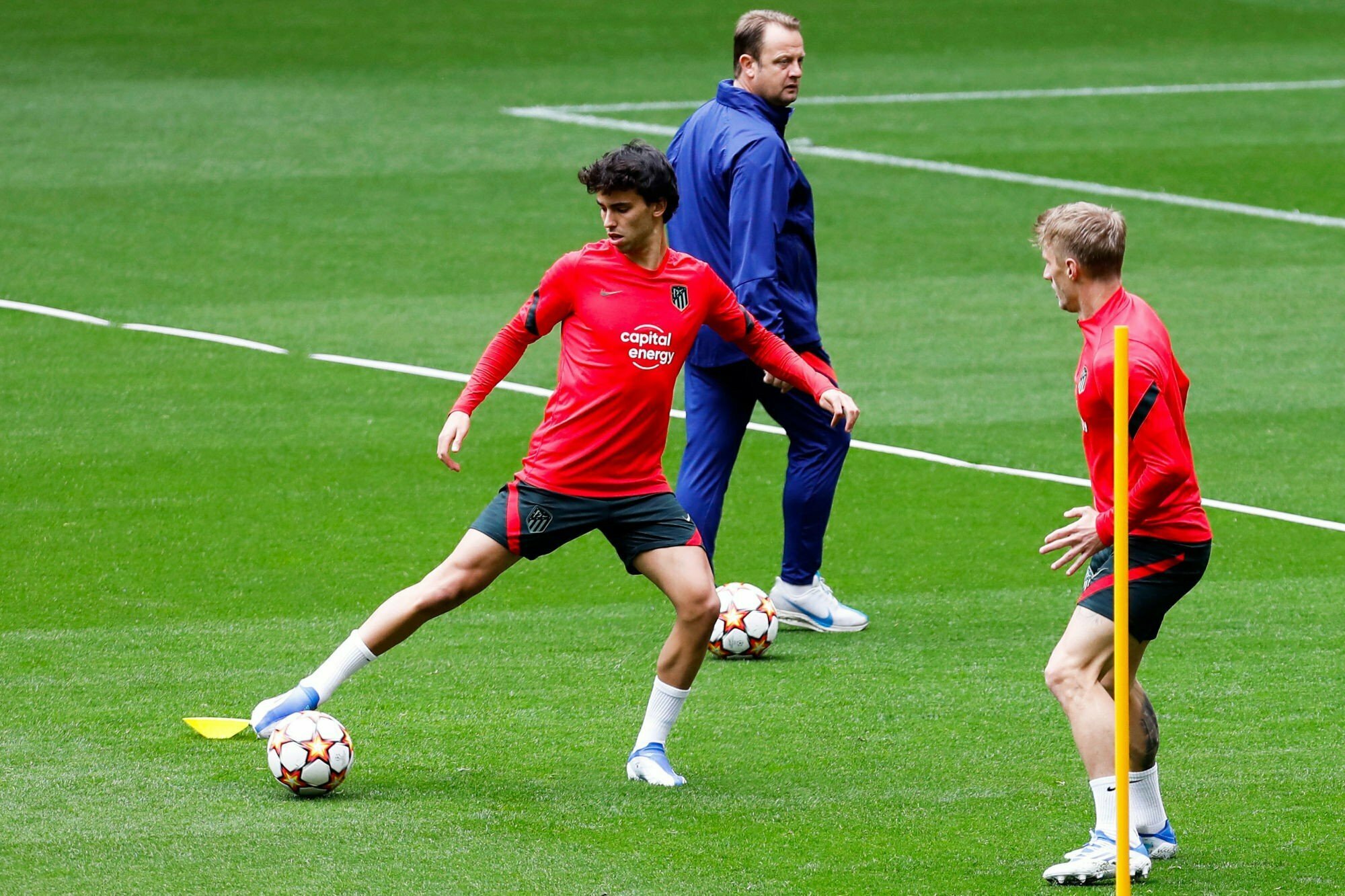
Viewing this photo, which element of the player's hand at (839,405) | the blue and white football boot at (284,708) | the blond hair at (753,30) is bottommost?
the blue and white football boot at (284,708)

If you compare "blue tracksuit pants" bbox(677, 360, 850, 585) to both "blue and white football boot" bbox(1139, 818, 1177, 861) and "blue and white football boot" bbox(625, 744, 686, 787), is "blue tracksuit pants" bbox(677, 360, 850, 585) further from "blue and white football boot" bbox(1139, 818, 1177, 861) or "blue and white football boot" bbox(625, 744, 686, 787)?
"blue and white football boot" bbox(1139, 818, 1177, 861)

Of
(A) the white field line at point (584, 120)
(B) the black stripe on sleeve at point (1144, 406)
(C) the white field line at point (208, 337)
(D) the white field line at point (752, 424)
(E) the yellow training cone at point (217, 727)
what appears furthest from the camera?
(A) the white field line at point (584, 120)

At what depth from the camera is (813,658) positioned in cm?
916

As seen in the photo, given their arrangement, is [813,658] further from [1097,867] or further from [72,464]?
[72,464]

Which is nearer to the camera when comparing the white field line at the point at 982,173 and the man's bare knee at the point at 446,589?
the man's bare knee at the point at 446,589

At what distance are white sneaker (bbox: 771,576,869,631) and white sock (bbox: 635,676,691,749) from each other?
2147 mm

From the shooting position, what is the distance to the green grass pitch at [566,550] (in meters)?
6.82

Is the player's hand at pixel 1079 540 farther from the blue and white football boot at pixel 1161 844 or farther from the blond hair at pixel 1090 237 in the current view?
the blue and white football boot at pixel 1161 844

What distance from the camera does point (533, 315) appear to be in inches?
291

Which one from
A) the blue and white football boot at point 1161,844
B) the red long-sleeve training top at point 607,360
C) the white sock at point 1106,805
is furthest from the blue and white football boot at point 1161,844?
the red long-sleeve training top at point 607,360

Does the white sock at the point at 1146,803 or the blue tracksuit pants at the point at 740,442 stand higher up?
the blue tracksuit pants at the point at 740,442

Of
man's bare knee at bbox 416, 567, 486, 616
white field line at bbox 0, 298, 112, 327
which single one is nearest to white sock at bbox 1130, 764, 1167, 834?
man's bare knee at bbox 416, 567, 486, 616

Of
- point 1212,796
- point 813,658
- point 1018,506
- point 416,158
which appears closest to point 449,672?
point 813,658

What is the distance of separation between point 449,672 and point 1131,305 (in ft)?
11.4
